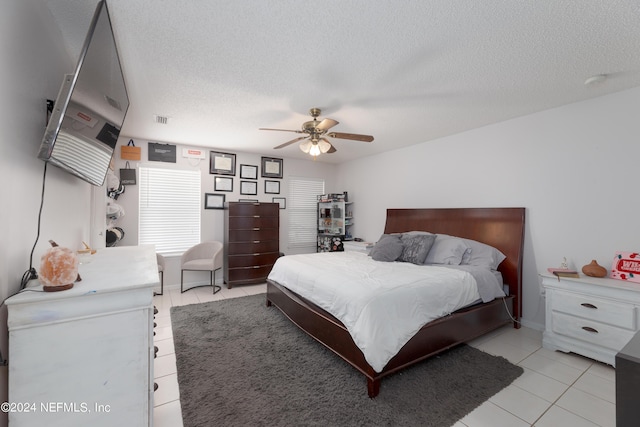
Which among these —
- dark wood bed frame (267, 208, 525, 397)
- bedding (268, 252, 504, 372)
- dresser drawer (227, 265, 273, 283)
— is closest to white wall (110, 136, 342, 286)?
dresser drawer (227, 265, 273, 283)

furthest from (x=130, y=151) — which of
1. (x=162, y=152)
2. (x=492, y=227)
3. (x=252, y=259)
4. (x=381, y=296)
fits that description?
(x=492, y=227)

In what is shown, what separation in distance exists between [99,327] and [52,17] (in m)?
1.87

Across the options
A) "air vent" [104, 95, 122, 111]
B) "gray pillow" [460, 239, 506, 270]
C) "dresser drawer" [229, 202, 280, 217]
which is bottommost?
"gray pillow" [460, 239, 506, 270]

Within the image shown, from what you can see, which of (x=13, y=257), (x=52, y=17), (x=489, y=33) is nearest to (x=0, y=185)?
(x=13, y=257)

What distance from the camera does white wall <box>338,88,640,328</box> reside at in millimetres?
2484

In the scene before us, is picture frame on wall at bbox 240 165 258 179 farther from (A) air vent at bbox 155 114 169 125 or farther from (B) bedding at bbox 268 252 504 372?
(B) bedding at bbox 268 252 504 372

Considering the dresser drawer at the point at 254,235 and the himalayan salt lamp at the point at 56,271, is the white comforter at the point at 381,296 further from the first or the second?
the dresser drawer at the point at 254,235

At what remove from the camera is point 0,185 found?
3.42 feet

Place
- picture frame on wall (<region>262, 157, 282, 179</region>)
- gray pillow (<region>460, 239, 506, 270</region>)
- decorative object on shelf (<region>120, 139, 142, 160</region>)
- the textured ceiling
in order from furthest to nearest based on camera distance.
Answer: picture frame on wall (<region>262, 157, 282, 179</region>), decorative object on shelf (<region>120, 139, 142, 160</region>), gray pillow (<region>460, 239, 506, 270</region>), the textured ceiling

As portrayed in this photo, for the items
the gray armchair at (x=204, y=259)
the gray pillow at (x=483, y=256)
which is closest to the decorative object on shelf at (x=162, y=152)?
the gray armchair at (x=204, y=259)

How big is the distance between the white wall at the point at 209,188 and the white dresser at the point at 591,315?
4.29 m

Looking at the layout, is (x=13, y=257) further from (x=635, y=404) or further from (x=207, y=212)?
(x=207, y=212)

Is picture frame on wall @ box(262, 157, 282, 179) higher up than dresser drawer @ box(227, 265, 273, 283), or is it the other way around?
picture frame on wall @ box(262, 157, 282, 179)

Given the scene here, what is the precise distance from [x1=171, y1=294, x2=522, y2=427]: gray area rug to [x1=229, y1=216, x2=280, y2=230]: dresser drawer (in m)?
2.01
